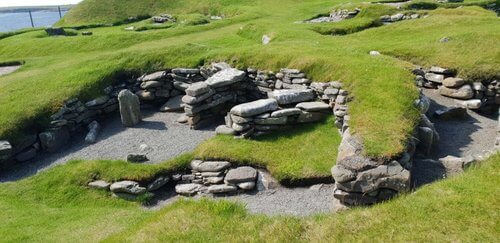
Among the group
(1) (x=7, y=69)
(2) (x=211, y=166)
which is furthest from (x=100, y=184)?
(1) (x=7, y=69)

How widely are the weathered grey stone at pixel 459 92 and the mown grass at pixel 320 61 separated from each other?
0.82 meters

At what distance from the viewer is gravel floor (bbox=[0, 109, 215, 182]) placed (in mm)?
19031

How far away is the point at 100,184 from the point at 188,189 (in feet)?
11.6

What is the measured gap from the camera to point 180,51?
2688 centimetres

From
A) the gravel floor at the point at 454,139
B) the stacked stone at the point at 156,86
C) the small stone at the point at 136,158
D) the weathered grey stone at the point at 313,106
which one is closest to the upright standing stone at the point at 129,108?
the stacked stone at the point at 156,86

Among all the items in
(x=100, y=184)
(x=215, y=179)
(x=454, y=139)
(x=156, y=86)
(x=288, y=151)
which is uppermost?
(x=156, y=86)

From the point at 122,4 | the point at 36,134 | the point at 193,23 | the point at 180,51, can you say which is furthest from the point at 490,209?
the point at 122,4

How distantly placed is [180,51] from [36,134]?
998 centimetres

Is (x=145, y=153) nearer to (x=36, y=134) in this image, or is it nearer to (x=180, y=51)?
(x=36, y=134)

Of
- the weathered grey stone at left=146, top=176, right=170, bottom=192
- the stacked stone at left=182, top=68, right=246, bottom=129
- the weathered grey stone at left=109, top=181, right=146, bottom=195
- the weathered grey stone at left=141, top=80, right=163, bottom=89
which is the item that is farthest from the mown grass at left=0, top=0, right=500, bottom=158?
the weathered grey stone at left=146, top=176, right=170, bottom=192

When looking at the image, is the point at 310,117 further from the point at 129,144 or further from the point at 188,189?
the point at 129,144

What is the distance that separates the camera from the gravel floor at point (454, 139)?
13.8 metres

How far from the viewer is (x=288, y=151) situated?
56.2 feet

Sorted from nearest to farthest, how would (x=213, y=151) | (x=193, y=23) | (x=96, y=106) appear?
1. (x=213, y=151)
2. (x=96, y=106)
3. (x=193, y=23)
